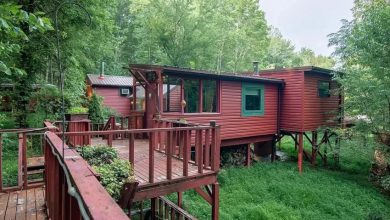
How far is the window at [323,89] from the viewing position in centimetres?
1275

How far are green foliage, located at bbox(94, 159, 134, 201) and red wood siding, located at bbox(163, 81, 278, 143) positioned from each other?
192 inches

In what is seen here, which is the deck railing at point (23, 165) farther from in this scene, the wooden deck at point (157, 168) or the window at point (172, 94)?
the window at point (172, 94)

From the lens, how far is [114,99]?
19.5 m

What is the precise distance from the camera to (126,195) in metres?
3.71

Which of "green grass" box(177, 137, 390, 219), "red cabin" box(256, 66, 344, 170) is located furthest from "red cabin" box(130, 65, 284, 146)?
"green grass" box(177, 137, 390, 219)

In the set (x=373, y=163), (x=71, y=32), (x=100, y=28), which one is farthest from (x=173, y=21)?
(x=373, y=163)

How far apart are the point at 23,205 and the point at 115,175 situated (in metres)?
1.44

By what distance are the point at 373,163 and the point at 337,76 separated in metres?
4.07

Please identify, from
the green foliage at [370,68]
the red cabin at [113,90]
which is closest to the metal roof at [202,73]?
the green foliage at [370,68]

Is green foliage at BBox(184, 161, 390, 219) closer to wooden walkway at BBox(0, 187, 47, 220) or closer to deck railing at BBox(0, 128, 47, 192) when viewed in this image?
deck railing at BBox(0, 128, 47, 192)

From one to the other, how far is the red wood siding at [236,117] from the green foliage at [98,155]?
4572 millimetres

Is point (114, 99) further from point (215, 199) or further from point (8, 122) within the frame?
point (215, 199)

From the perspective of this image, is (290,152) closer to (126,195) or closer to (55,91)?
(55,91)

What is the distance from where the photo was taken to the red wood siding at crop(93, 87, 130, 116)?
18875 mm
